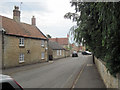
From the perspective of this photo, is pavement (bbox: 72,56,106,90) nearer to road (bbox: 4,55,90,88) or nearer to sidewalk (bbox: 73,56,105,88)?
sidewalk (bbox: 73,56,105,88)

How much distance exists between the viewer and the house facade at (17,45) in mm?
15531

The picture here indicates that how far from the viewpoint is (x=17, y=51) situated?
17453 mm

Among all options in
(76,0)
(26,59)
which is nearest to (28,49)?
(26,59)

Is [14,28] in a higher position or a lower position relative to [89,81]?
higher

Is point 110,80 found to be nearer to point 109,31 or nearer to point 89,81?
point 109,31

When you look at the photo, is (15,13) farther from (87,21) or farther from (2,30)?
(87,21)

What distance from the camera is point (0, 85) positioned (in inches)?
83.5

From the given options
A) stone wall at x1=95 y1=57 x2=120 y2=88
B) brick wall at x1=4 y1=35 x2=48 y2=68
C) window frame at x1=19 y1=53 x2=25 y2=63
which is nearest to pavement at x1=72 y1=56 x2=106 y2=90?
stone wall at x1=95 y1=57 x2=120 y2=88

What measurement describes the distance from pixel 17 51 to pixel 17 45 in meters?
0.89

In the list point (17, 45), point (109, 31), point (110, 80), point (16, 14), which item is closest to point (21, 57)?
point (17, 45)

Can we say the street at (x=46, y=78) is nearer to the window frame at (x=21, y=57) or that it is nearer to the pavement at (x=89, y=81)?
the pavement at (x=89, y=81)

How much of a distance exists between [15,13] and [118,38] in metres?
20.1

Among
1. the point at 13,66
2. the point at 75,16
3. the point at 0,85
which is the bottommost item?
the point at 13,66

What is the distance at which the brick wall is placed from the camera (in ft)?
51.5
